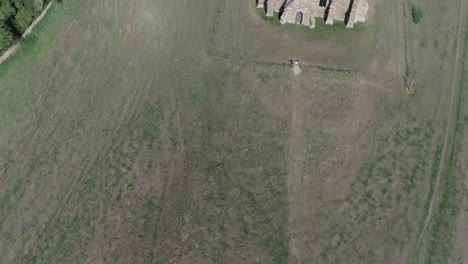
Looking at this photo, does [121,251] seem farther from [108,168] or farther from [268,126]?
[268,126]

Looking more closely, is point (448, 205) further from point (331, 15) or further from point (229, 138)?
point (331, 15)

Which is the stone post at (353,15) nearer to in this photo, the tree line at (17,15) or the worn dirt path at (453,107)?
the worn dirt path at (453,107)

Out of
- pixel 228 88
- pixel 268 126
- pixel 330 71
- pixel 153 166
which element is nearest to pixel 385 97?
pixel 330 71

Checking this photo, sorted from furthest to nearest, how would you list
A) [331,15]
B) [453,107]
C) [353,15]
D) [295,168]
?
[331,15]
[353,15]
[453,107]
[295,168]

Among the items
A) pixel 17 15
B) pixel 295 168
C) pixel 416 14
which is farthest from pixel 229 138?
pixel 17 15

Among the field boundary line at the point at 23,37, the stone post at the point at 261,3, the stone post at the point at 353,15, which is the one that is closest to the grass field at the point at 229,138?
the field boundary line at the point at 23,37

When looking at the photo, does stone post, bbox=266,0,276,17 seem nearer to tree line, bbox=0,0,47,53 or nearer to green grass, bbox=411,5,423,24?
green grass, bbox=411,5,423,24
